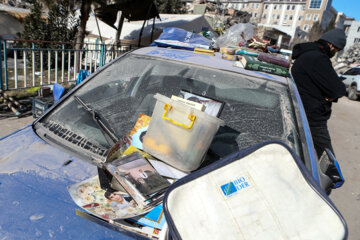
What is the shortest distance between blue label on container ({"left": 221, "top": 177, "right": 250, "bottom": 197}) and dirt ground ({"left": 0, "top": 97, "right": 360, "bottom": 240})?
2546 millimetres

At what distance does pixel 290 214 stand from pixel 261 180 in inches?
5.9

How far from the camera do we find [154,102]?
1999mm

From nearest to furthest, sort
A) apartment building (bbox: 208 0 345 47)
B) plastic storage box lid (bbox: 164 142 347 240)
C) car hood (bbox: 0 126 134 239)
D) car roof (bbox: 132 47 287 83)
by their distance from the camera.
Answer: plastic storage box lid (bbox: 164 142 347 240) < car hood (bbox: 0 126 134 239) < car roof (bbox: 132 47 287 83) < apartment building (bbox: 208 0 345 47)

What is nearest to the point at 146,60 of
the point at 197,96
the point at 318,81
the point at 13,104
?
the point at 197,96

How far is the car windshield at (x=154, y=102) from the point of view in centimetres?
168

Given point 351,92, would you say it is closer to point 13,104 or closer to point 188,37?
point 188,37

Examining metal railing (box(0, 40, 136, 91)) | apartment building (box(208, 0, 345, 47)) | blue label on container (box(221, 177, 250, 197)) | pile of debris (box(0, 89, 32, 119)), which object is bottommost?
pile of debris (box(0, 89, 32, 119))

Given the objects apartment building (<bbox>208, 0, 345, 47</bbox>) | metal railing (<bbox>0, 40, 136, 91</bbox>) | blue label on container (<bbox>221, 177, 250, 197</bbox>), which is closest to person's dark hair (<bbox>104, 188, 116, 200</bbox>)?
blue label on container (<bbox>221, 177, 250, 197</bbox>)

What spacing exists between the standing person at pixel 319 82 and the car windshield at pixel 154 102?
1.22 m

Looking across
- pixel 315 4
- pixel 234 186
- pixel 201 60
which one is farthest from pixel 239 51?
pixel 315 4

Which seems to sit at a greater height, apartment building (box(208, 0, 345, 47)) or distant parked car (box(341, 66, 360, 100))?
apartment building (box(208, 0, 345, 47))

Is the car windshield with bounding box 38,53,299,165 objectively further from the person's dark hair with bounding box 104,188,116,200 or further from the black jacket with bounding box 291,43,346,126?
the black jacket with bounding box 291,43,346,126

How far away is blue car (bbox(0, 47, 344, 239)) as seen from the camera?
114cm

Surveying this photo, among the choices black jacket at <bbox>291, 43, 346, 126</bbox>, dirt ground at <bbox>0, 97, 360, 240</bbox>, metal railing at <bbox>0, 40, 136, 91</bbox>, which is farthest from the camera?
metal railing at <bbox>0, 40, 136, 91</bbox>
